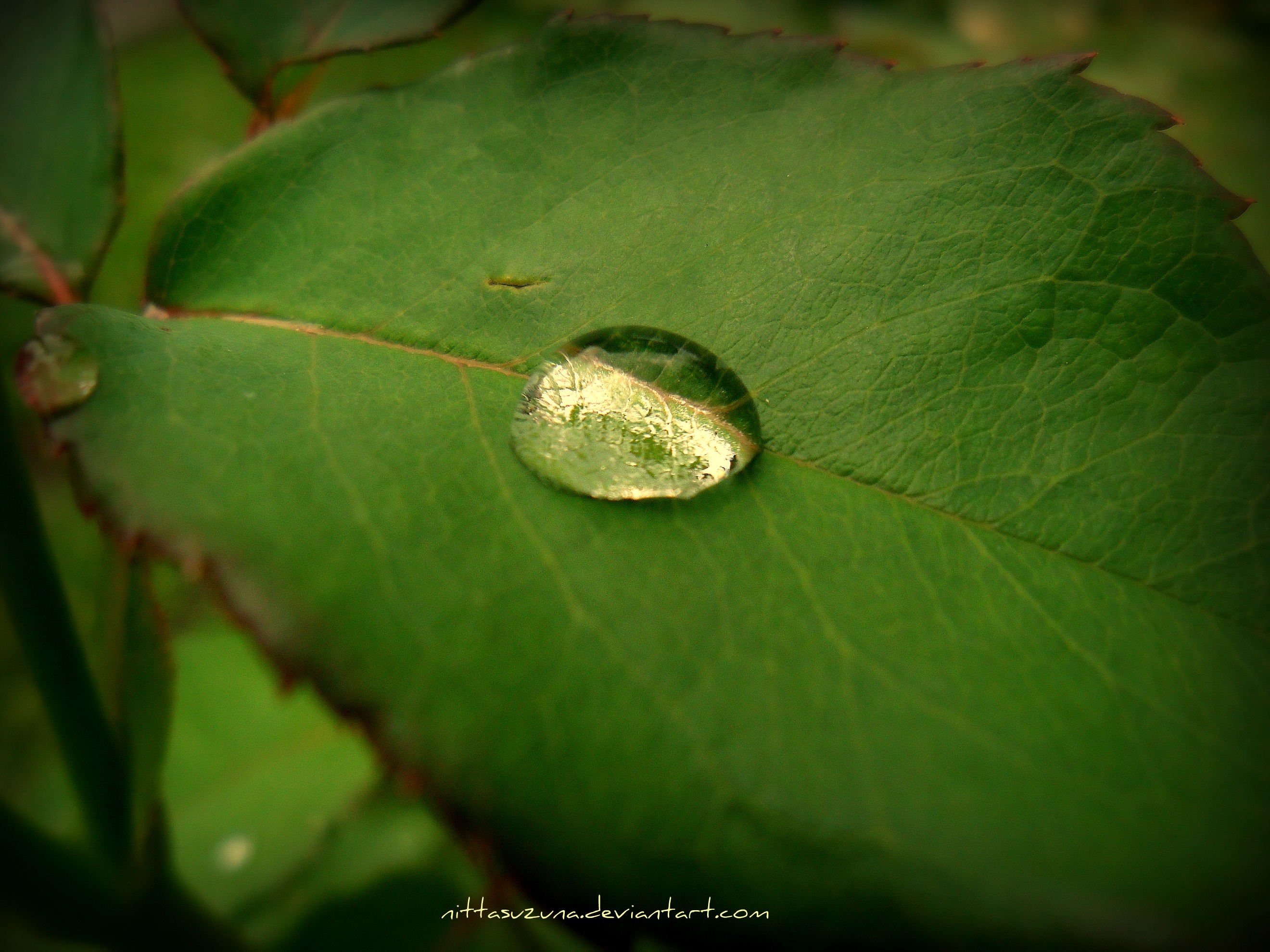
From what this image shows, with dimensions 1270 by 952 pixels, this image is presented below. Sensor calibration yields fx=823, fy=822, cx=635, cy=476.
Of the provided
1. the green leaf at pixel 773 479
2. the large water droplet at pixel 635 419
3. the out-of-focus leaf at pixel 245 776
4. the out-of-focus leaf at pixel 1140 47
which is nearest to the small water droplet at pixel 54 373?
the green leaf at pixel 773 479

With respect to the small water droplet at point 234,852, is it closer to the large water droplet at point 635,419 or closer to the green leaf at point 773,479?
the green leaf at point 773,479

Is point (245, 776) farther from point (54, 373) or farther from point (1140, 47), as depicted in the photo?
point (1140, 47)

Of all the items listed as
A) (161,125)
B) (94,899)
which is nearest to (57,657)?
(94,899)

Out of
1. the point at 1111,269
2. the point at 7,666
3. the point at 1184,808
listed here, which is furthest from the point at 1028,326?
the point at 7,666

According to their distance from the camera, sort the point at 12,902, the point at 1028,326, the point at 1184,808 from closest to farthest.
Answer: the point at 1184,808
the point at 1028,326
the point at 12,902

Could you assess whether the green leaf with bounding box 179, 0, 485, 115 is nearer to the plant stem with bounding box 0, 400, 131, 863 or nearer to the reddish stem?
the reddish stem

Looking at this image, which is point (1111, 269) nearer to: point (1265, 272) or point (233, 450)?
point (1265, 272)
